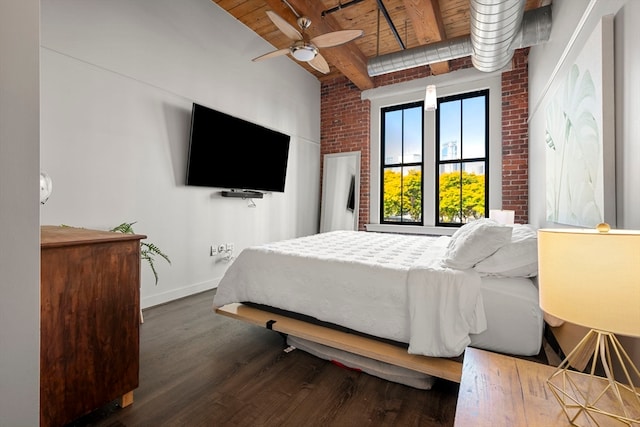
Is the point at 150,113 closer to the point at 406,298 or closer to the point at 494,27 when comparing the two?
the point at 406,298

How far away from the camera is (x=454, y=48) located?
134 inches

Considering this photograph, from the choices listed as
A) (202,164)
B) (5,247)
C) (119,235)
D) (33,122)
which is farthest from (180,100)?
(5,247)

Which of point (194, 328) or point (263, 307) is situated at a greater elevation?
point (263, 307)

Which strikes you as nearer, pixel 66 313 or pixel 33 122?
pixel 33 122

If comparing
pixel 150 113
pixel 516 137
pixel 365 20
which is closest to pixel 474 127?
pixel 516 137

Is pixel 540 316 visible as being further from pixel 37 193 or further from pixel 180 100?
pixel 180 100

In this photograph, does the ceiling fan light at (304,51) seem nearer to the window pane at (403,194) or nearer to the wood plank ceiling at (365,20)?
the wood plank ceiling at (365,20)

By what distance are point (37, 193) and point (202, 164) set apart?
8.05ft

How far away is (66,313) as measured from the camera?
1.32 m

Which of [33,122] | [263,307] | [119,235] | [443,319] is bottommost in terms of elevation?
[263,307]

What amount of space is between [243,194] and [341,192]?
1994mm

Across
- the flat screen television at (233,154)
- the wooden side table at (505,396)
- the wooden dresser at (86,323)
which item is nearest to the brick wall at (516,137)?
the flat screen television at (233,154)

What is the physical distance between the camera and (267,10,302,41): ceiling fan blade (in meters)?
2.44

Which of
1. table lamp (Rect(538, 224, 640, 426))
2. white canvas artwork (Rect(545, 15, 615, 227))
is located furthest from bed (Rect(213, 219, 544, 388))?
table lamp (Rect(538, 224, 640, 426))
